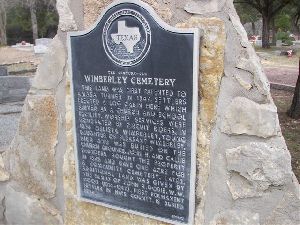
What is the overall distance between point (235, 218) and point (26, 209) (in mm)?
1592

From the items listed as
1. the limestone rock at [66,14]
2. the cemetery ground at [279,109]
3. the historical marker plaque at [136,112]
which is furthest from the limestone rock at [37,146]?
the cemetery ground at [279,109]

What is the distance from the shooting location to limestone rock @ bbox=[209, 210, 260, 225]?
7.56 ft

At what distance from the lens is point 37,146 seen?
300cm

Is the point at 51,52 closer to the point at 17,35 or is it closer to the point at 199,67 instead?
the point at 199,67

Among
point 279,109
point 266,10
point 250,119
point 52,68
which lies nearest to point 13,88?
point 279,109

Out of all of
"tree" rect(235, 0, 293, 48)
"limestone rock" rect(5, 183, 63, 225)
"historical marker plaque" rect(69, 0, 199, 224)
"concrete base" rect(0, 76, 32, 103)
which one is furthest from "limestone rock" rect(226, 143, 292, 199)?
"tree" rect(235, 0, 293, 48)

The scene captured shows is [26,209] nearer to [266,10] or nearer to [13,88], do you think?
[13,88]

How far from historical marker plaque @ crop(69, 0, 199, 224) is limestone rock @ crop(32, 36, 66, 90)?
0.13 meters

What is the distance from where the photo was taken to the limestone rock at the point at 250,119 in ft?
7.13

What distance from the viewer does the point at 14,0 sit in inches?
1088

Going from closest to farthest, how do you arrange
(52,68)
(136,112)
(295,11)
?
(136,112), (52,68), (295,11)

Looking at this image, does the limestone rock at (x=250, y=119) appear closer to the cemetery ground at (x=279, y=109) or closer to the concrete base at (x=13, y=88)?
the cemetery ground at (x=279, y=109)

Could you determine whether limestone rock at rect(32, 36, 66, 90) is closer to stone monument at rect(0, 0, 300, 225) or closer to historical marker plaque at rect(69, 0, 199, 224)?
stone monument at rect(0, 0, 300, 225)

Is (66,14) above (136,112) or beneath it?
above
